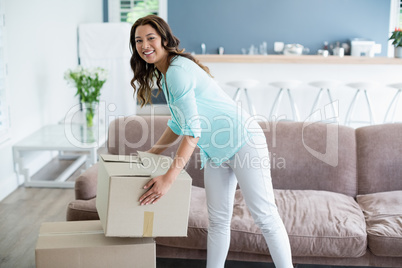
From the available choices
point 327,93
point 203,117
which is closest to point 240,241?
point 203,117

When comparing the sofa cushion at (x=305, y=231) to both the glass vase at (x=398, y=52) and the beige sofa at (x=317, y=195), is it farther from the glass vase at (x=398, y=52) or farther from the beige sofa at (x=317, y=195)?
the glass vase at (x=398, y=52)

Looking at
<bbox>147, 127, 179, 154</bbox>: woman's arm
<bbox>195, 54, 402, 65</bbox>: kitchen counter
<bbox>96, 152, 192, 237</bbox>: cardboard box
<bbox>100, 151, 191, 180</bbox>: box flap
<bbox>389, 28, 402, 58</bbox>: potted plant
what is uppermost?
<bbox>389, 28, 402, 58</bbox>: potted plant

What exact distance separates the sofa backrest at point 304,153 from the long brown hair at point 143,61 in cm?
84

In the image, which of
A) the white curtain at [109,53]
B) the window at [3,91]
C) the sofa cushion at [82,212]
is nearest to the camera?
the sofa cushion at [82,212]

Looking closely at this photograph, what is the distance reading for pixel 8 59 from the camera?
390cm

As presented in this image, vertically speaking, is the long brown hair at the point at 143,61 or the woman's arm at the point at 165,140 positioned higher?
the long brown hair at the point at 143,61

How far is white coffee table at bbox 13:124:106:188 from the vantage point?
395cm

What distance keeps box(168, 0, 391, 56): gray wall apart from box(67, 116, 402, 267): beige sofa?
5407 millimetres

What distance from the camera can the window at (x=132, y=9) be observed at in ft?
26.2

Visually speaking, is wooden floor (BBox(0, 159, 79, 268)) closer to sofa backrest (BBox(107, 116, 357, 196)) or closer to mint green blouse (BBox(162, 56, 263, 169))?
sofa backrest (BBox(107, 116, 357, 196))

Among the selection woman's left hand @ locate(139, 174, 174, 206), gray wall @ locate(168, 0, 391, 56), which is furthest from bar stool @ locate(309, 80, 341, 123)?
woman's left hand @ locate(139, 174, 174, 206)

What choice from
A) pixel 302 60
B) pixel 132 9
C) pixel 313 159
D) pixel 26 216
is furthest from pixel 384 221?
pixel 132 9

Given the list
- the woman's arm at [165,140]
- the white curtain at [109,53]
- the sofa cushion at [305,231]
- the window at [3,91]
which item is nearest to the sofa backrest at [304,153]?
the sofa cushion at [305,231]

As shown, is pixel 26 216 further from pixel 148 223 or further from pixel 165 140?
pixel 148 223
